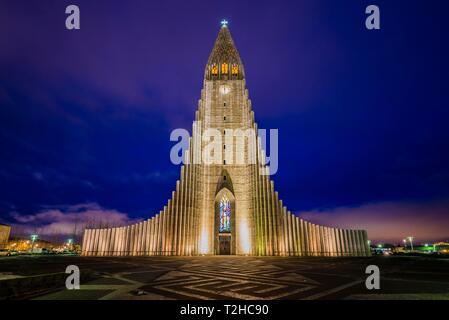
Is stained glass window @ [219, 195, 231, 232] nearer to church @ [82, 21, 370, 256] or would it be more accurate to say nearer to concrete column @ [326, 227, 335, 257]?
church @ [82, 21, 370, 256]

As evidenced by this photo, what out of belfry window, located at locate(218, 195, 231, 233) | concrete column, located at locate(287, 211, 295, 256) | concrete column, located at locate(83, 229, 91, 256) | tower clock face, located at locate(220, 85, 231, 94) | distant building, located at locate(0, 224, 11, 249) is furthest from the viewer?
distant building, located at locate(0, 224, 11, 249)

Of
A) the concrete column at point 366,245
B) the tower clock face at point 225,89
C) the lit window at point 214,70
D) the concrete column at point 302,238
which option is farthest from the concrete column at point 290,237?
the lit window at point 214,70

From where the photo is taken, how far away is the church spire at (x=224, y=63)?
1710 inches

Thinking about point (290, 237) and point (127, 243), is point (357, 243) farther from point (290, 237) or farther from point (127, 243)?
point (127, 243)

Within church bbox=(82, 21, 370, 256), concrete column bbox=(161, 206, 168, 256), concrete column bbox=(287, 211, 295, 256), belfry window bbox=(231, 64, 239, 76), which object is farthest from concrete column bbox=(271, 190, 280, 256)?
belfry window bbox=(231, 64, 239, 76)

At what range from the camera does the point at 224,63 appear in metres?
44.5

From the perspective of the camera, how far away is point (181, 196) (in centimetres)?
3494

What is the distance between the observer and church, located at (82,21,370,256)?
1316 inches

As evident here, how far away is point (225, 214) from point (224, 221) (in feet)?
3.55

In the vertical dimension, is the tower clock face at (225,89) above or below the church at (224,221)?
above

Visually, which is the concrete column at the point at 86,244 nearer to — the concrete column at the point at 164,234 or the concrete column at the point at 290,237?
the concrete column at the point at 164,234
